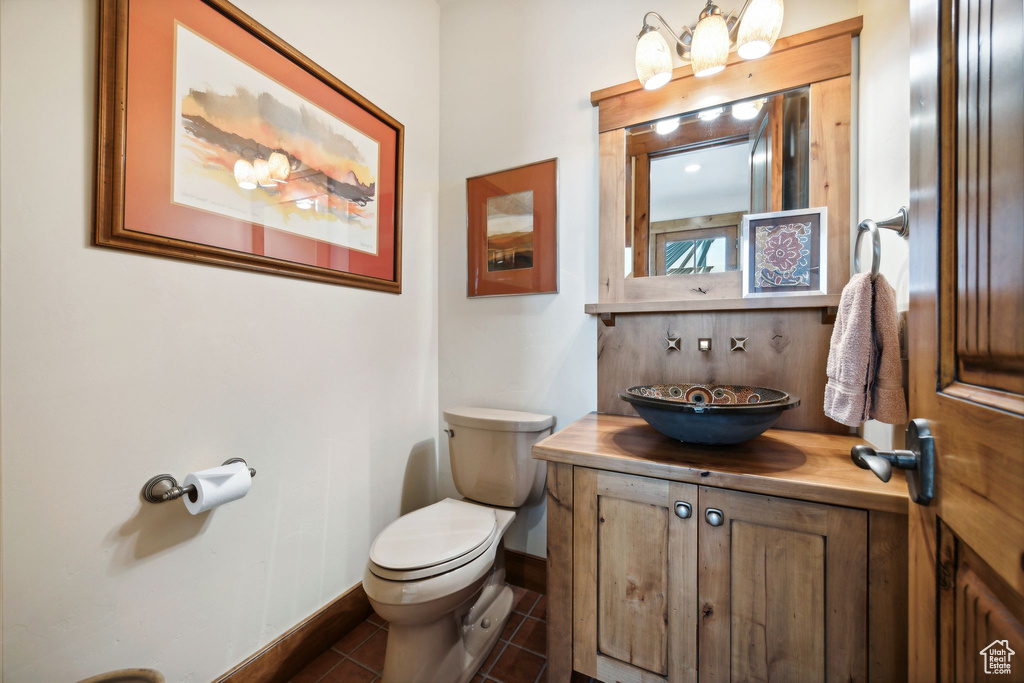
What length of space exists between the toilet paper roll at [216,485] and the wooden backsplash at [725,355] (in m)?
1.19

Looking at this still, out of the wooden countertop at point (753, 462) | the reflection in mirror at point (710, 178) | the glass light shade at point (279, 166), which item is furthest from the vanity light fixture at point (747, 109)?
the glass light shade at point (279, 166)

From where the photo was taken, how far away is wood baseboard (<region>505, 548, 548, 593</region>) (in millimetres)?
1625

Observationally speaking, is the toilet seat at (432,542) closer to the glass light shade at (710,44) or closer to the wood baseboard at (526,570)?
the wood baseboard at (526,570)

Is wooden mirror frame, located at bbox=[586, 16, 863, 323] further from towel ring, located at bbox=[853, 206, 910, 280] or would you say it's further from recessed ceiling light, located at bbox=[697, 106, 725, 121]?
towel ring, located at bbox=[853, 206, 910, 280]

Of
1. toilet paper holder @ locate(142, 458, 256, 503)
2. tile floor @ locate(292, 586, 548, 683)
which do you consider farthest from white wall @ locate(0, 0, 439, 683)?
tile floor @ locate(292, 586, 548, 683)

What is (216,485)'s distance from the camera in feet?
3.16

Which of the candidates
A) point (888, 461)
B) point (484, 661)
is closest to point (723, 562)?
point (888, 461)

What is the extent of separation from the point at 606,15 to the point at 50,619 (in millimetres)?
2448

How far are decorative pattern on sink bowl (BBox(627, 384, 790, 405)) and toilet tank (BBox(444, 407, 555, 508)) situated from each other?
419 millimetres

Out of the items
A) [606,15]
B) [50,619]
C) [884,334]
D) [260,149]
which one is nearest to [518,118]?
[606,15]

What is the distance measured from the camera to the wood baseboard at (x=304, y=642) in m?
1.13

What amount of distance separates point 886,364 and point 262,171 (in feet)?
5.70

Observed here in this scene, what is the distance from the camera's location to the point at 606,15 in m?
1.52

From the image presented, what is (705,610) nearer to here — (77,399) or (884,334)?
(884,334)
